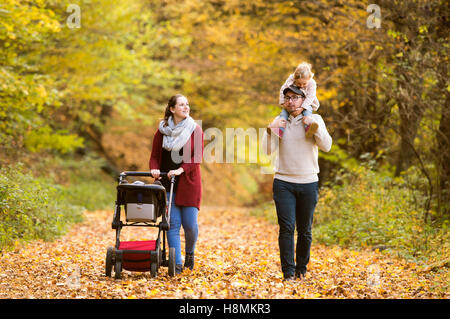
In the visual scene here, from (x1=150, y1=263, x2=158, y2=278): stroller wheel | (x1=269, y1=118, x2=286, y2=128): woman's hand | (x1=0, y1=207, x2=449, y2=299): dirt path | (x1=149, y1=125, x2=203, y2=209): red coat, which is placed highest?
(x1=269, y1=118, x2=286, y2=128): woman's hand

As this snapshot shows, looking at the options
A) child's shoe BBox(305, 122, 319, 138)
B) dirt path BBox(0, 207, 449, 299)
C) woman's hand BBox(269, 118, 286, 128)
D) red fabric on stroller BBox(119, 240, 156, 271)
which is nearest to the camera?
dirt path BBox(0, 207, 449, 299)

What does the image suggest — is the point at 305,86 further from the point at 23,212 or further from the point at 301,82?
the point at 23,212

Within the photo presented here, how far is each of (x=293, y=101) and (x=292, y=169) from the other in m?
0.73

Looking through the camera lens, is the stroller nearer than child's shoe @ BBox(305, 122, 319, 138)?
No

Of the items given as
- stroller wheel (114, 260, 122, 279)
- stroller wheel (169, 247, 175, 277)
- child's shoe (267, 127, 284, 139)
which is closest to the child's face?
child's shoe (267, 127, 284, 139)

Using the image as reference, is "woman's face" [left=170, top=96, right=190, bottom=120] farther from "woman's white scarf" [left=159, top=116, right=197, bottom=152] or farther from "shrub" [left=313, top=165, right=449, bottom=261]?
"shrub" [left=313, top=165, right=449, bottom=261]

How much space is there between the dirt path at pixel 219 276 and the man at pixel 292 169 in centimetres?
52

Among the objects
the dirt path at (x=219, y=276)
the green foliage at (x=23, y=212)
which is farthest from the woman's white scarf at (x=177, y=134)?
the green foliage at (x=23, y=212)

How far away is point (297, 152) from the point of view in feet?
A: 20.8

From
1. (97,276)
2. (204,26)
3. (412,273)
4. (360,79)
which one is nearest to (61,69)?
(204,26)

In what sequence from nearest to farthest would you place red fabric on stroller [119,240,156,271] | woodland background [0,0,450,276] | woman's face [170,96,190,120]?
red fabric on stroller [119,240,156,271]
woman's face [170,96,190,120]
woodland background [0,0,450,276]

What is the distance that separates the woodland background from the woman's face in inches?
125

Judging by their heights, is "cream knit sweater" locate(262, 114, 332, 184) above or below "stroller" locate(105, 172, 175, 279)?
above

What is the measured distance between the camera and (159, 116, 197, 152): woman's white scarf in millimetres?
6730
